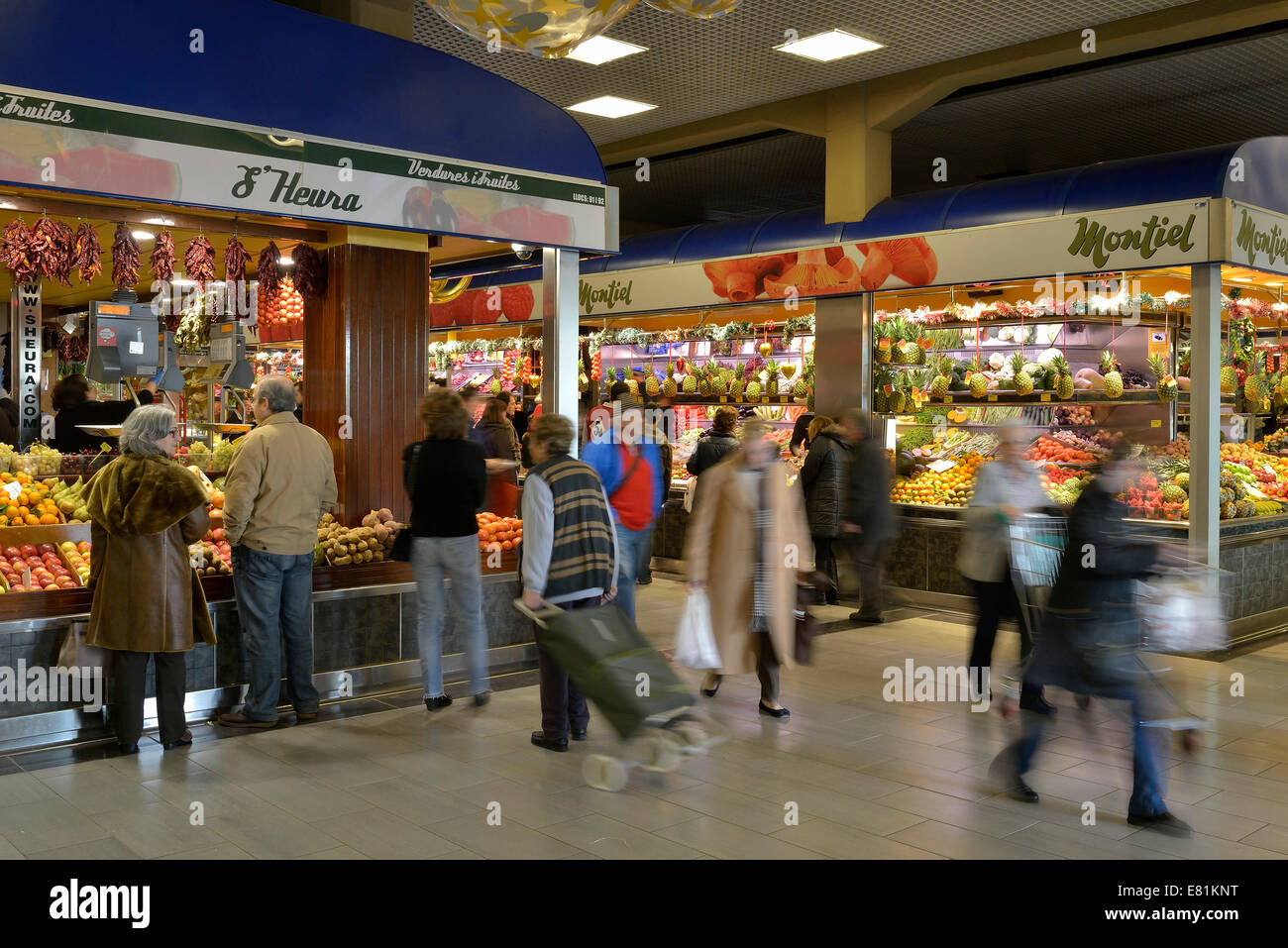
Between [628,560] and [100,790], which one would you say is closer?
[100,790]

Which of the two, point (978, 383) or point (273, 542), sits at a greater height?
point (978, 383)

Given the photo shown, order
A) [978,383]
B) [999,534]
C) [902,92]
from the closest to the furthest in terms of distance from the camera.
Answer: [999,534]
[978,383]
[902,92]

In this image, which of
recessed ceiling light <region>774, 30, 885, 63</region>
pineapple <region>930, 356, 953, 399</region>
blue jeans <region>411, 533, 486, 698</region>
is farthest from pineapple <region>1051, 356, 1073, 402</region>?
blue jeans <region>411, 533, 486, 698</region>

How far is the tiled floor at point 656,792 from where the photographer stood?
421 centimetres

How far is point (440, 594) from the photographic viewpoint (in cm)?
618

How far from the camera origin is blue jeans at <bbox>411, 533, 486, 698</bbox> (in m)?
6.11

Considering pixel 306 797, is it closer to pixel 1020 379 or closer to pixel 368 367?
pixel 368 367

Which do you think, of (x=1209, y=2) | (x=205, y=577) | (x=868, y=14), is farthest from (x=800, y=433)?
(x=205, y=577)

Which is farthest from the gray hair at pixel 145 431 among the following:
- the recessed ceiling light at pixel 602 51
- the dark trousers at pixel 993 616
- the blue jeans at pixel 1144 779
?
the recessed ceiling light at pixel 602 51

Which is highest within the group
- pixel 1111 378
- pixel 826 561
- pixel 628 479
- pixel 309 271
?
pixel 309 271

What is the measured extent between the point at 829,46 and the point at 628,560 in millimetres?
5506

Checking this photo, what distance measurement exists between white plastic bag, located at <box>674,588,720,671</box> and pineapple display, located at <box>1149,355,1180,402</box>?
5.35 metres

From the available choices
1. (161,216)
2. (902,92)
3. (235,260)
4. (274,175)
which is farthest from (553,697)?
(902,92)
